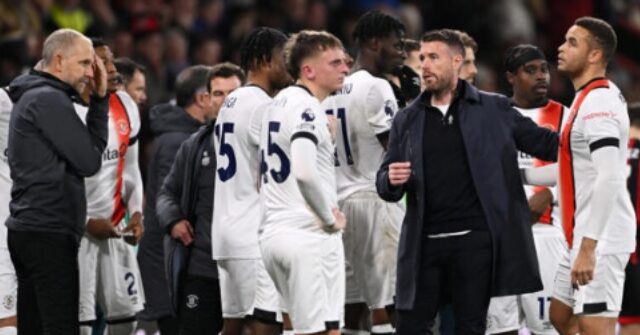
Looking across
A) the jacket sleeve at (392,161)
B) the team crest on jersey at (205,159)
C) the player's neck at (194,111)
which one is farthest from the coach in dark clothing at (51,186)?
the player's neck at (194,111)

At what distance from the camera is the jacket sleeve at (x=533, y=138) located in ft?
26.5

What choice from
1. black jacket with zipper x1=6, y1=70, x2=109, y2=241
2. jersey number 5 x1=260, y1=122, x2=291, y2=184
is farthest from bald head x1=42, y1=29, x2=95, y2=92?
jersey number 5 x1=260, y1=122, x2=291, y2=184

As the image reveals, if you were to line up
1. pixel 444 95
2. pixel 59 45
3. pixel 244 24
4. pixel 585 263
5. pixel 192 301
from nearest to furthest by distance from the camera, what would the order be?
pixel 585 263, pixel 444 95, pixel 59 45, pixel 192 301, pixel 244 24

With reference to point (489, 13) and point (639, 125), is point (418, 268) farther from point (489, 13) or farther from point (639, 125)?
point (489, 13)

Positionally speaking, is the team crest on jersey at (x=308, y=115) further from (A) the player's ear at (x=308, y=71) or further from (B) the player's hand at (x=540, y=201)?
(B) the player's hand at (x=540, y=201)

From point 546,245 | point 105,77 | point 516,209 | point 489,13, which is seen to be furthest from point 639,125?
point 489,13

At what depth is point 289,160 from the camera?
26.3 feet

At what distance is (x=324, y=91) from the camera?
8.19 meters

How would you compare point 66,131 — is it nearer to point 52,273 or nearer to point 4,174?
point 52,273

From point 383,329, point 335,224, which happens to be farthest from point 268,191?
point 383,329

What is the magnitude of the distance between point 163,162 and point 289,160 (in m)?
2.28

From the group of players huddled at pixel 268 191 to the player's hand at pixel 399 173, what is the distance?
0.37 meters

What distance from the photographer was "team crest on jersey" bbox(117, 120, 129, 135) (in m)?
9.85

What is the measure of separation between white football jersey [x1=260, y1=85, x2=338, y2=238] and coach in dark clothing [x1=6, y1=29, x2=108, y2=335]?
1.07 metres
